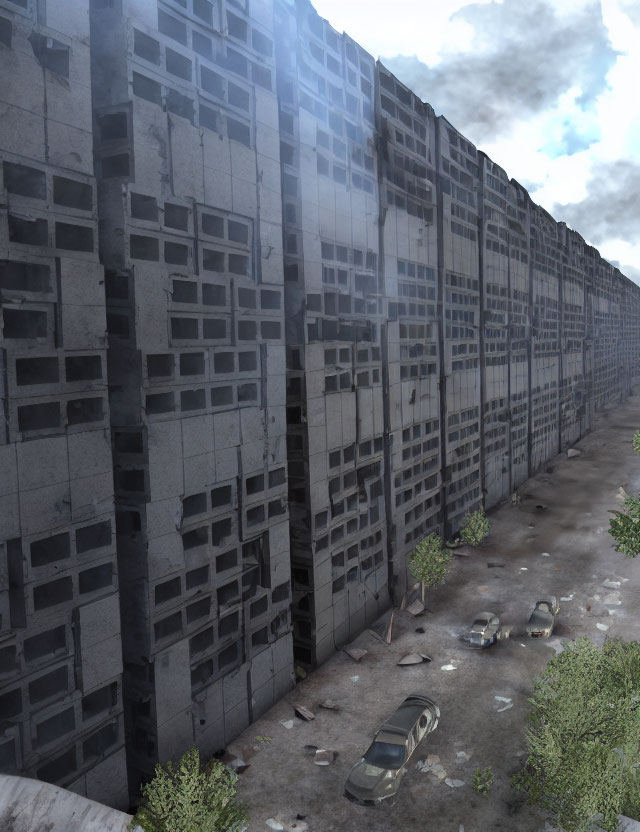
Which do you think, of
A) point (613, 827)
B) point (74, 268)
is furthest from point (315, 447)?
point (613, 827)

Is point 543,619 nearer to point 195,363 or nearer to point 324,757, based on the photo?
point 324,757

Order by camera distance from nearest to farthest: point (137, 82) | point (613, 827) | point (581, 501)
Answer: point (613, 827), point (137, 82), point (581, 501)

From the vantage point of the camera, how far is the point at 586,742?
1638 cm

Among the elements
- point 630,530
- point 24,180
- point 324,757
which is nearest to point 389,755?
point 324,757

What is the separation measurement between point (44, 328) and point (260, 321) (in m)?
8.54

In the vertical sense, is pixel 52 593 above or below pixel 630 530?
above

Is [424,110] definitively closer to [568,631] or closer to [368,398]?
[368,398]

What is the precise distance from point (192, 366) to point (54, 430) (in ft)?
16.9

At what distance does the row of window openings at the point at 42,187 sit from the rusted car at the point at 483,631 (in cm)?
2181

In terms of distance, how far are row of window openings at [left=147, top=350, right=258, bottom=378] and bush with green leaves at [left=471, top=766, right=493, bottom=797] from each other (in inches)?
558

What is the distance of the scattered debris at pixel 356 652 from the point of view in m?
26.9

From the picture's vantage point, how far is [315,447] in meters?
26.3

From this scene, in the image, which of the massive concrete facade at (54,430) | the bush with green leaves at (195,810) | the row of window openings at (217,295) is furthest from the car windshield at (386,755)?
the row of window openings at (217,295)

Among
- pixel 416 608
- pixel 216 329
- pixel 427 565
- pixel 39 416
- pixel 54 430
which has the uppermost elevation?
pixel 216 329
